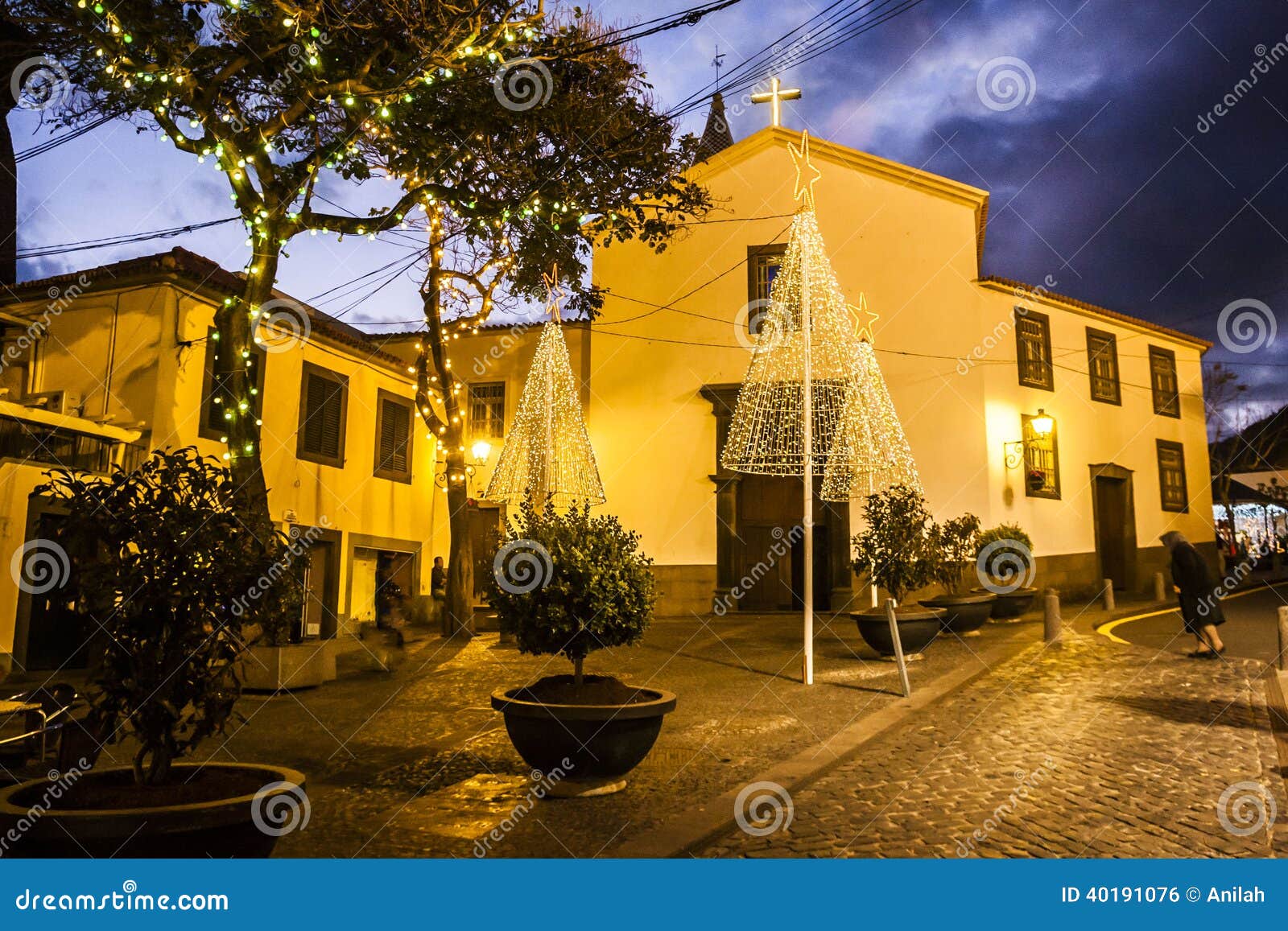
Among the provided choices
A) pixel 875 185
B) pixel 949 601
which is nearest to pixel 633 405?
pixel 875 185

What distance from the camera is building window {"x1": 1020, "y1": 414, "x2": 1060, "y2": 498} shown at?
20.1 meters

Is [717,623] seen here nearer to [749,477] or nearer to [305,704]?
[749,477]

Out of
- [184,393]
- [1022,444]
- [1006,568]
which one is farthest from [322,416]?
[1022,444]

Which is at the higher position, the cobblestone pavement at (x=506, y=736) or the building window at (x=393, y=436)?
the building window at (x=393, y=436)

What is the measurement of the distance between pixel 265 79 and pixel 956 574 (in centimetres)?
1148

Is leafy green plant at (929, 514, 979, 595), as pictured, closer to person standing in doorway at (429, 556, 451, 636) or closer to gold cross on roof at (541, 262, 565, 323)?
gold cross on roof at (541, 262, 565, 323)

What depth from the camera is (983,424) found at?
63.6ft

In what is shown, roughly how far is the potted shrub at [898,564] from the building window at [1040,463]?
743 centimetres

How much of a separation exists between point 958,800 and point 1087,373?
1931cm

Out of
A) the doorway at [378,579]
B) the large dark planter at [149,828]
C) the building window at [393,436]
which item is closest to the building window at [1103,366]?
the building window at [393,436]

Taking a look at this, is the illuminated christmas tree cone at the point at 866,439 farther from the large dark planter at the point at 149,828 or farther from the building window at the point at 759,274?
the large dark planter at the point at 149,828

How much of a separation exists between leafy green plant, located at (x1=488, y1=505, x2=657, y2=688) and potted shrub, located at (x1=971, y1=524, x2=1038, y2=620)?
1195 cm

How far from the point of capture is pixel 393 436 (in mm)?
21312

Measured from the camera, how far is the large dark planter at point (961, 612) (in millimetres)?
15023
